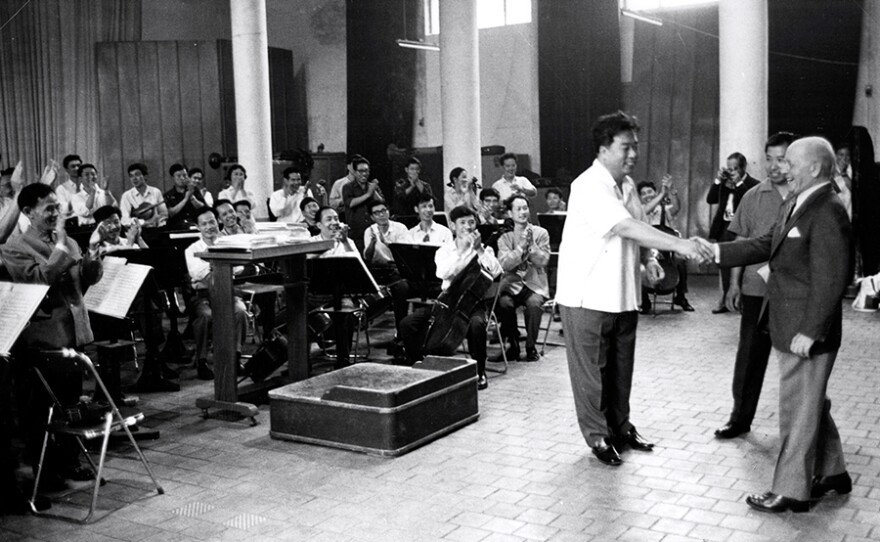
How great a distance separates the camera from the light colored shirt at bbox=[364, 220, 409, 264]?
9.39 metres

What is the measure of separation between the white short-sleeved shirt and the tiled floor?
0.97m

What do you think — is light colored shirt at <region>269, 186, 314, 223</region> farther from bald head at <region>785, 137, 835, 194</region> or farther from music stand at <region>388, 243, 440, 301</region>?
bald head at <region>785, 137, 835, 194</region>

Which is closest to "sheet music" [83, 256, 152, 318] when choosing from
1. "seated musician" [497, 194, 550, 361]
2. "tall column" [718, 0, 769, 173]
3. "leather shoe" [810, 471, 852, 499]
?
"seated musician" [497, 194, 550, 361]

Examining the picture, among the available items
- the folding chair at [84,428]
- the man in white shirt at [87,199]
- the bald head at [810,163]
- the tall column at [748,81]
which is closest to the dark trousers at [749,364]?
the bald head at [810,163]

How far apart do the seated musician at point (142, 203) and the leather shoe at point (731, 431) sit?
23.4 feet

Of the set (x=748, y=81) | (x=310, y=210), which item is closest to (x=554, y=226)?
(x=310, y=210)

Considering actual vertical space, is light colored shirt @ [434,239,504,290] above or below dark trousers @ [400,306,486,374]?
above

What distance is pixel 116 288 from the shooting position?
20.3ft

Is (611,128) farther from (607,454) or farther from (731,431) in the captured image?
(731,431)

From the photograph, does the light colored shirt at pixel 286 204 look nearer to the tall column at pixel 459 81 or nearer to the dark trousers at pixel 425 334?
the tall column at pixel 459 81

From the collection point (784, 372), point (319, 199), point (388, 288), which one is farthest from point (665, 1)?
point (784, 372)

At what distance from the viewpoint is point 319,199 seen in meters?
13.4

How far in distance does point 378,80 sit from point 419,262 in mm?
9933

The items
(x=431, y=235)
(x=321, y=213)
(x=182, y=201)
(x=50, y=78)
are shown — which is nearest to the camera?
(x=321, y=213)
